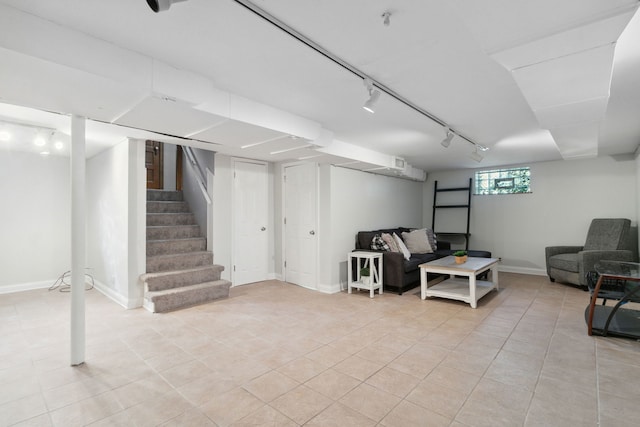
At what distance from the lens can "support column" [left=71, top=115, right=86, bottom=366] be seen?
246 cm

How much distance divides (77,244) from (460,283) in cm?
476

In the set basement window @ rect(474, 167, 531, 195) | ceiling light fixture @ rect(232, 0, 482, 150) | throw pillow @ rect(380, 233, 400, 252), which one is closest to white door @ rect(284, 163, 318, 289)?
throw pillow @ rect(380, 233, 400, 252)

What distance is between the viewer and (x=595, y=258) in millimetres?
4527

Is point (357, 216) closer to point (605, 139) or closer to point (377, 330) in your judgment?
point (377, 330)

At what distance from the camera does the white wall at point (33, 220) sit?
4.68m

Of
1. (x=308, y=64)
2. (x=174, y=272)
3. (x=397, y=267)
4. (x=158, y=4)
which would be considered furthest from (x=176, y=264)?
(x=158, y=4)

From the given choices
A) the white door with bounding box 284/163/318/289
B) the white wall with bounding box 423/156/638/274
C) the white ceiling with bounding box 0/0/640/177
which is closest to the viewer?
the white ceiling with bounding box 0/0/640/177

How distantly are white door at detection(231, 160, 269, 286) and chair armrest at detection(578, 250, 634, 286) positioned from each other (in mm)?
4975

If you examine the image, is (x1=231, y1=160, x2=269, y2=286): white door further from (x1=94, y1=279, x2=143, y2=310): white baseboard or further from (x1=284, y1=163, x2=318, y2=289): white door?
(x1=94, y1=279, x2=143, y2=310): white baseboard

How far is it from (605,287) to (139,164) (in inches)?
213

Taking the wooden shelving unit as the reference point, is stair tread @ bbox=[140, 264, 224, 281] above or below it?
below

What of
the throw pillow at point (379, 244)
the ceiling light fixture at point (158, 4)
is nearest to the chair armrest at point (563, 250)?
the throw pillow at point (379, 244)

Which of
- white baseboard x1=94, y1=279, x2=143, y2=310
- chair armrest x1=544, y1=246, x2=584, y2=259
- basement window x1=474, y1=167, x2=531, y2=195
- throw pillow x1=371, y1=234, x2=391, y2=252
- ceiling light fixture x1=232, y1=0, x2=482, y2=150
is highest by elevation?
ceiling light fixture x1=232, y1=0, x2=482, y2=150

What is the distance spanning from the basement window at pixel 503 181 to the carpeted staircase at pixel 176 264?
18.9 feet
